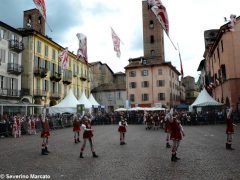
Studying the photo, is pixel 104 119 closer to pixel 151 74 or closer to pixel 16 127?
pixel 16 127

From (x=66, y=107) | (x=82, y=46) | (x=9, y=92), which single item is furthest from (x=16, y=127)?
(x=9, y=92)

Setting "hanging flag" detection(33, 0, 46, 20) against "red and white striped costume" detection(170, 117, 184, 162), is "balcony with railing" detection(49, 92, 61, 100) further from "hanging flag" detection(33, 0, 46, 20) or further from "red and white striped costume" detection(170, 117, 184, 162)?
"red and white striped costume" detection(170, 117, 184, 162)

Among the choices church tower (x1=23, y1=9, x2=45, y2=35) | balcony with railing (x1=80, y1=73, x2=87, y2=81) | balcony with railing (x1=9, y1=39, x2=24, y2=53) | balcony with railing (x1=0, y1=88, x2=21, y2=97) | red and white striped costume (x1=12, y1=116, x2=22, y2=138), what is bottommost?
red and white striped costume (x1=12, y1=116, x2=22, y2=138)

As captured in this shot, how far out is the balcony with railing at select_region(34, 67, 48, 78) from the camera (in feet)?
135

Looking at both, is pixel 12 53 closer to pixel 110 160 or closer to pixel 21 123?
pixel 21 123

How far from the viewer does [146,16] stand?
61.5 metres

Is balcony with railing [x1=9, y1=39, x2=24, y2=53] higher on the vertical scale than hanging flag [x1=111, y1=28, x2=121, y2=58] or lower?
higher

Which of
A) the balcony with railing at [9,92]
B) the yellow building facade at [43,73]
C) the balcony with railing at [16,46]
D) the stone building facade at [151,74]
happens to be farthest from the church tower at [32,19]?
the stone building facade at [151,74]

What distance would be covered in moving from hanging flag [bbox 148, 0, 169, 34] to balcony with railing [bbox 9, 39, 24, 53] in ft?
86.7

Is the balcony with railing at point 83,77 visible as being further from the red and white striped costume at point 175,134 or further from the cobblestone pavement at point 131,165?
the red and white striped costume at point 175,134

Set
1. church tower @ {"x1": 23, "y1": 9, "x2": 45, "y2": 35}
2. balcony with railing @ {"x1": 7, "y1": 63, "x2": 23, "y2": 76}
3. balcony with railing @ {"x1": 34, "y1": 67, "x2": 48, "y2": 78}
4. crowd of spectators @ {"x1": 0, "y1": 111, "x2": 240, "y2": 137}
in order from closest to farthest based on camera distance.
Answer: crowd of spectators @ {"x1": 0, "y1": 111, "x2": 240, "y2": 137}, balcony with railing @ {"x1": 7, "y1": 63, "x2": 23, "y2": 76}, balcony with railing @ {"x1": 34, "y1": 67, "x2": 48, "y2": 78}, church tower @ {"x1": 23, "y1": 9, "x2": 45, "y2": 35}

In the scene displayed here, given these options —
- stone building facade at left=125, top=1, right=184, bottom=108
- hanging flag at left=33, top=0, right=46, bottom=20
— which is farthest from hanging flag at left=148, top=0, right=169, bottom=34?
stone building facade at left=125, top=1, right=184, bottom=108

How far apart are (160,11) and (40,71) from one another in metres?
30.5

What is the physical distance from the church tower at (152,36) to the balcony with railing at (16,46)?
31.0 meters
